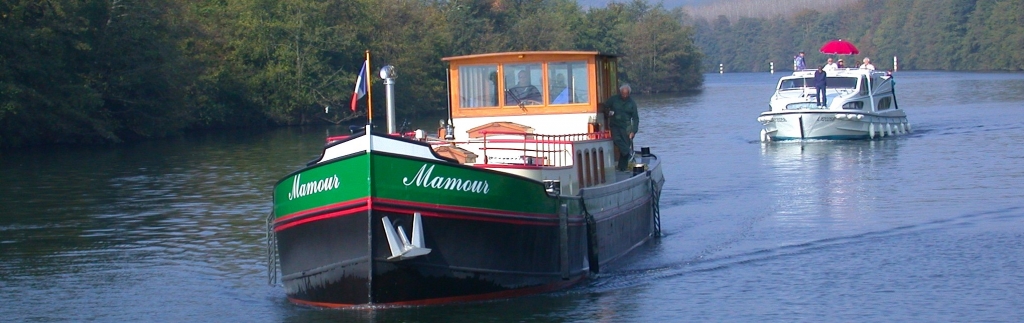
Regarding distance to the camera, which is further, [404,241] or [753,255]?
Answer: [753,255]

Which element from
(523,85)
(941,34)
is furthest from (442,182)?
(941,34)

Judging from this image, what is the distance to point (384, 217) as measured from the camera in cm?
1282

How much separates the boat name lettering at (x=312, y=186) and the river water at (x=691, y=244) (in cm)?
136

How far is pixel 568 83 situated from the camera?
685 inches

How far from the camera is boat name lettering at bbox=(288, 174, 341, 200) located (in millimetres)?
12969

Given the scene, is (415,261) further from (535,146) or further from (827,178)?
(827,178)

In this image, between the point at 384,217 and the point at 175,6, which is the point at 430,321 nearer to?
the point at 384,217

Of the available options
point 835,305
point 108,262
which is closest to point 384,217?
point 835,305

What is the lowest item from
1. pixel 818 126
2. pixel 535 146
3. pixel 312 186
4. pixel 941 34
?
pixel 818 126

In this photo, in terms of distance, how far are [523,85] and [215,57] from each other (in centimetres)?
4404

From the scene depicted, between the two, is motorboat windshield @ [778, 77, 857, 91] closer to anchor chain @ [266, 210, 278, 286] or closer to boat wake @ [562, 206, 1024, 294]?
boat wake @ [562, 206, 1024, 294]

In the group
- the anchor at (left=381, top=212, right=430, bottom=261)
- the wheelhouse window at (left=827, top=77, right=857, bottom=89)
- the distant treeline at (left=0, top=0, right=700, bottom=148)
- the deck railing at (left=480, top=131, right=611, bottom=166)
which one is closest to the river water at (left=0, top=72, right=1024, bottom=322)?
the anchor at (left=381, top=212, right=430, bottom=261)

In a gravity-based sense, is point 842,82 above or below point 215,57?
below

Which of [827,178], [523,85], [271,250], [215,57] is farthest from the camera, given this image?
[215,57]
